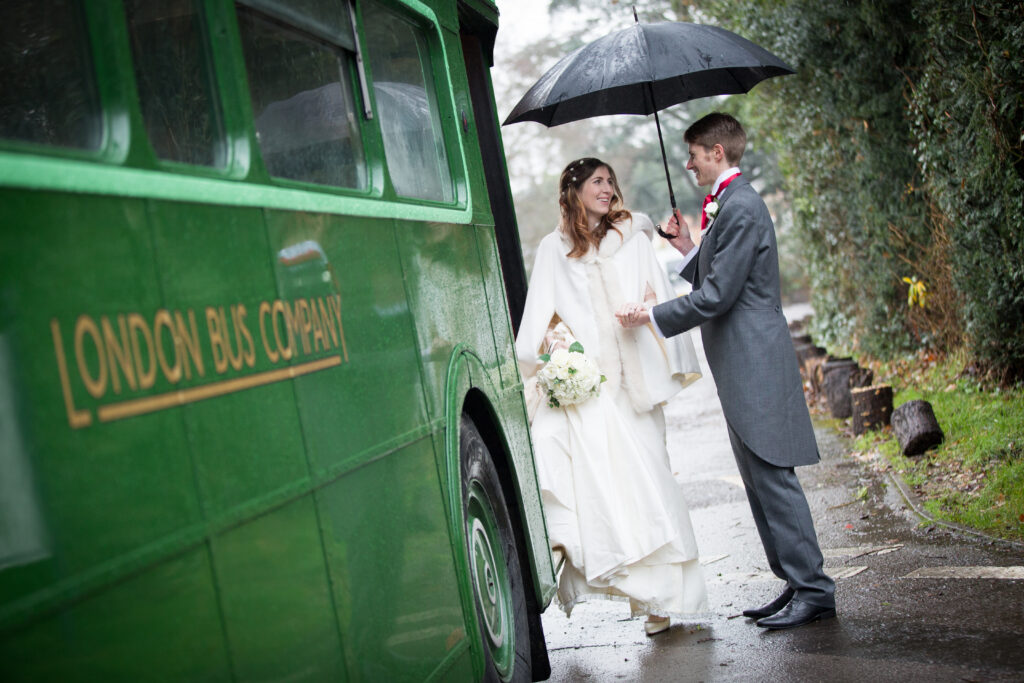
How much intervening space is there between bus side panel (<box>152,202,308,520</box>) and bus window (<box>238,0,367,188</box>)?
0.33 meters

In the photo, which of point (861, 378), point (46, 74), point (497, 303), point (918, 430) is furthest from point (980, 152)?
point (46, 74)

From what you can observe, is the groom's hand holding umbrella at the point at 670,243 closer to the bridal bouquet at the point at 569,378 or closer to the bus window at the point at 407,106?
the bridal bouquet at the point at 569,378

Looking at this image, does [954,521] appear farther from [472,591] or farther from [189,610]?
[189,610]

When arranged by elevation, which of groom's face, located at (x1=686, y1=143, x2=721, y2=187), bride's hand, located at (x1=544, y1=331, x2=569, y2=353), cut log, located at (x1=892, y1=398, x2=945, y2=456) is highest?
groom's face, located at (x1=686, y1=143, x2=721, y2=187)

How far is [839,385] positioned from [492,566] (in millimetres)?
7015

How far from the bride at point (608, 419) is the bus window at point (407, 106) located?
1476mm

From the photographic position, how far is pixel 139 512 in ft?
5.74

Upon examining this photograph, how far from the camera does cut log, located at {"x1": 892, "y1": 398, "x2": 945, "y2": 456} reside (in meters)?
7.62

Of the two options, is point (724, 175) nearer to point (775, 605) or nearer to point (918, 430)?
point (775, 605)

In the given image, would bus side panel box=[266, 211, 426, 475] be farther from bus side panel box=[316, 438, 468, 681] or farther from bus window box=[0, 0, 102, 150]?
bus window box=[0, 0, 102, 150]

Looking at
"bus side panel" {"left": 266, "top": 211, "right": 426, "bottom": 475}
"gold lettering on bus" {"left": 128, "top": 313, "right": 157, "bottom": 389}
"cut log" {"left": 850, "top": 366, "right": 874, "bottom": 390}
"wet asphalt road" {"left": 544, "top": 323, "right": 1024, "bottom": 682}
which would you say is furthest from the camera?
"cut log" {"left": 850, "top": 366, "right": 874, "bottom": 390}

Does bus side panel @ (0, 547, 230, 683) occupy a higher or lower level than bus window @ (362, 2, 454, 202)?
lower

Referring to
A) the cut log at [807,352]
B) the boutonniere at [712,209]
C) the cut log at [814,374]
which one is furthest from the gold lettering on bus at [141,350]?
the cut log at [807,352]

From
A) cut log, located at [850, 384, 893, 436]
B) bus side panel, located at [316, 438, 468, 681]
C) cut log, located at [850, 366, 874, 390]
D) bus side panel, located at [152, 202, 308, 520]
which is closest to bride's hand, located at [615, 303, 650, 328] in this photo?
bus side panel, located at [316, 438, 468, 681]
